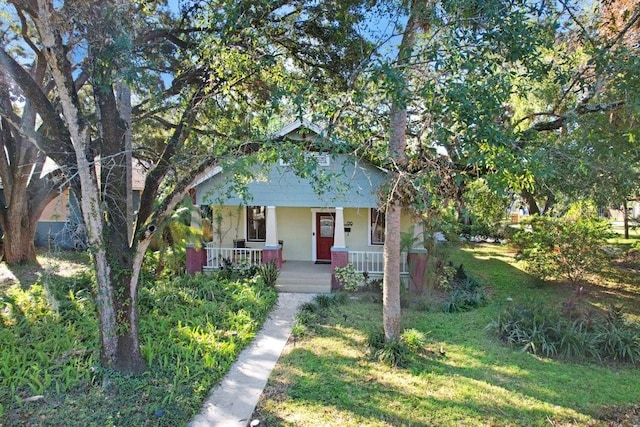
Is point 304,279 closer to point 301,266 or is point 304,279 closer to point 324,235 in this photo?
point 301,266

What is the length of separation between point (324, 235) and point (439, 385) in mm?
9113

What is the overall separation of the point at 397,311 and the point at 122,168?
501 cm

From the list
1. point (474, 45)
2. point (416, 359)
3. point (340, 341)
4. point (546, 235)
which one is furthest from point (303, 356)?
point (546, 235)

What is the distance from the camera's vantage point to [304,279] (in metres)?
11.7

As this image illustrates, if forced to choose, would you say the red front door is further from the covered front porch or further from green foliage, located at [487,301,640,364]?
green foliage, located at [487,301,640,364]

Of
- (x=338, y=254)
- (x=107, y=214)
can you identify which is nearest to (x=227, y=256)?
(x=338, y=254)

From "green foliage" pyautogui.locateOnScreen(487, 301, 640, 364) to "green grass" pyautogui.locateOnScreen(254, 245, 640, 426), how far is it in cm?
25

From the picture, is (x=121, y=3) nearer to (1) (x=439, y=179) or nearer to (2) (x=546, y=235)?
(1) (x=439, y=179)

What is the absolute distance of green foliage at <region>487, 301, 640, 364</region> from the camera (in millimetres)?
6461

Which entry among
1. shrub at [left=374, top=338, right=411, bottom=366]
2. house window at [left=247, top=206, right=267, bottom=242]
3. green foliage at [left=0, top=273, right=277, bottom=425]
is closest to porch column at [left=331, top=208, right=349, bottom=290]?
green foliage at [left=0, top=273, right=277, bottom=425]

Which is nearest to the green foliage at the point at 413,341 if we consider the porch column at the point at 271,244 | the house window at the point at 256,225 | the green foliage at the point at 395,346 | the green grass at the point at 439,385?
the green foliage at the point at 395,346

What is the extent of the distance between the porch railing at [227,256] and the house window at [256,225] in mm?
1093

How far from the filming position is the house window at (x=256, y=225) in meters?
14.3

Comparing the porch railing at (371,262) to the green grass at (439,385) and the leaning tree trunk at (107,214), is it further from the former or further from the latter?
the leaning tree trunk at (107,214)
